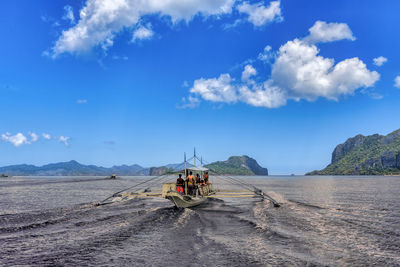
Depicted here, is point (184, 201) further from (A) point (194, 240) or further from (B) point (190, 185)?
(A) point (194, 240)

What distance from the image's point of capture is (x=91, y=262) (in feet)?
36.1

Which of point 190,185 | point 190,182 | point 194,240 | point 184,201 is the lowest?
point 194,240

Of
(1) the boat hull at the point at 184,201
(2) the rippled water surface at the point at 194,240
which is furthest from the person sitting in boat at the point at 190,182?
(2) the rippled water surface at the point at 194,240

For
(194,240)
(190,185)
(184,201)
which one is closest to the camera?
(194,240)

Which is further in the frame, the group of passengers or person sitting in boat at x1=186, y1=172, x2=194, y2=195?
person sitting in boat at x1=186, y1=172, x2=194, y2=195

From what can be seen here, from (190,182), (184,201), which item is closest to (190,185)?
(190,182)

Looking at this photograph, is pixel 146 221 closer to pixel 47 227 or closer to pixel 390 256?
pixel 47 227

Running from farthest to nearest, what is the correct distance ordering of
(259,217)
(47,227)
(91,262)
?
(259,217) < (47,227) < (91,262)

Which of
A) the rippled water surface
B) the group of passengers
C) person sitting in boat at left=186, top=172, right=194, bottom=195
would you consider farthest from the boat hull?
Answer: the rippled water surface

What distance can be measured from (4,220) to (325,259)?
23335 millimetres

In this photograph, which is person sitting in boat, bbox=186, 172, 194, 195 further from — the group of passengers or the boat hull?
the boat hull

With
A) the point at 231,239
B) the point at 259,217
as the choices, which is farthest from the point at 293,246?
the point at 259,217

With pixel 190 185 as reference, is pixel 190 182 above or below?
above

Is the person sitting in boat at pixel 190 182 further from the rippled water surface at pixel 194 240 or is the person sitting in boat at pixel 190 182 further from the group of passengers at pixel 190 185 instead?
the rippled water surface at pixel 194 240
